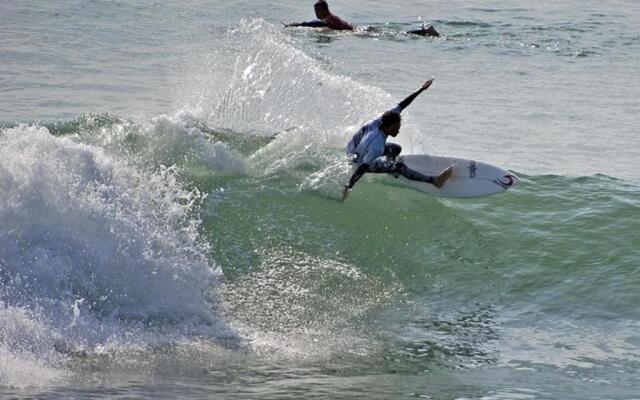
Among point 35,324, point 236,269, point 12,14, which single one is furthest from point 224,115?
point 12,14

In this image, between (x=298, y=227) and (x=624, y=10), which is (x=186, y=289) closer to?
(x=298, y=227)

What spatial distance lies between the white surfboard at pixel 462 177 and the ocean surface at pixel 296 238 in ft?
1.16

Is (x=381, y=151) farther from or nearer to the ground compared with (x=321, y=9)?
nearer to the ground

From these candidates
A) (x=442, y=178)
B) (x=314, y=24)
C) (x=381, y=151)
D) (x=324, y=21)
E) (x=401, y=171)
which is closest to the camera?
(x=381, y=151)

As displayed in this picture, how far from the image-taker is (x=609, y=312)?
12070mm

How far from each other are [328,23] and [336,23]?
9.6 inches

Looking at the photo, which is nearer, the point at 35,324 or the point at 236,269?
the point at 35,324

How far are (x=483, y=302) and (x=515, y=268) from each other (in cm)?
124

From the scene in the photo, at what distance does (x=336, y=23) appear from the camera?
89.1ft

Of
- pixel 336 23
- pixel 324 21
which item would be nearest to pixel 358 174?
pixel 324 21

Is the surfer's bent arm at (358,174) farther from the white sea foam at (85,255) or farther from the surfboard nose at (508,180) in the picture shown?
the white sea foam at (85,255)

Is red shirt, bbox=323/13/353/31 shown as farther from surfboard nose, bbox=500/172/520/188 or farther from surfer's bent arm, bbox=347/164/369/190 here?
surfer's bent arm, bbox=347/164/369/190

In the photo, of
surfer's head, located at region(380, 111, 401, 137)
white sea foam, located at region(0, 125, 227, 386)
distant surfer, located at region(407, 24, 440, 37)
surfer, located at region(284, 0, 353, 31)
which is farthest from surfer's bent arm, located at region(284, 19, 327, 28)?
white sea foam, located at region(0, 125, 227, 386)

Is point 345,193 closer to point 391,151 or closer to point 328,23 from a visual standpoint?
point 391,151
